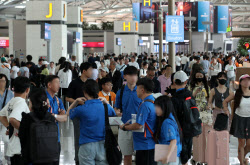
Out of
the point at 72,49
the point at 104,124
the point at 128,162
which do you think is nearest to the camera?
the point at 104,124

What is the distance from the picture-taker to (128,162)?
6562 mm

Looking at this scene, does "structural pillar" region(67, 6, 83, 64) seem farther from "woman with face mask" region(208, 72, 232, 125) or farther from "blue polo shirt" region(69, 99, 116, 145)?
"blue polo shirt" region(69, 99, 116, 145)

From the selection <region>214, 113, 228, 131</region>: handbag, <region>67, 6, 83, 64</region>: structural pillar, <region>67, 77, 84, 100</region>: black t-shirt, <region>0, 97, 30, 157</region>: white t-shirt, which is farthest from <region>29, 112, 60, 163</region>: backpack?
<region>67, 6, 83, 64</region>: structural pillar

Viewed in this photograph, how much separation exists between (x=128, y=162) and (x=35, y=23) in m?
20.8

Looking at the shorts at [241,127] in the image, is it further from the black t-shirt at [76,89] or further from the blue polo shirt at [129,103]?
the black t-shirt at [76,89]

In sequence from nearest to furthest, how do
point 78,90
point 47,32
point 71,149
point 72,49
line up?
point 78,90 → point 71,149 → point 47,32 → point 72,49

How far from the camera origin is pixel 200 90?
26.2 feet

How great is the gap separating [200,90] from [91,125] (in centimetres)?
318

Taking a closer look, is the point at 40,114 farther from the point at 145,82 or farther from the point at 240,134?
the point at 240,134

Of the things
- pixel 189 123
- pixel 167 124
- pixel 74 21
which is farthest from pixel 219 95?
pixel 74 21

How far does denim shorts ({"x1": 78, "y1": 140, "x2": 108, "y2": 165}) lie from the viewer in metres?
5.24

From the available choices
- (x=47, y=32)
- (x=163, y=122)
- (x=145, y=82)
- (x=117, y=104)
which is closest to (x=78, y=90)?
(x=117, y=104)

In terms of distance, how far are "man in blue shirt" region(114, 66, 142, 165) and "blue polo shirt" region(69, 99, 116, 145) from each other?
41.5 inches

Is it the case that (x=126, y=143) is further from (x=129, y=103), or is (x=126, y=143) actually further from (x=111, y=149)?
(x=111, y=149)
